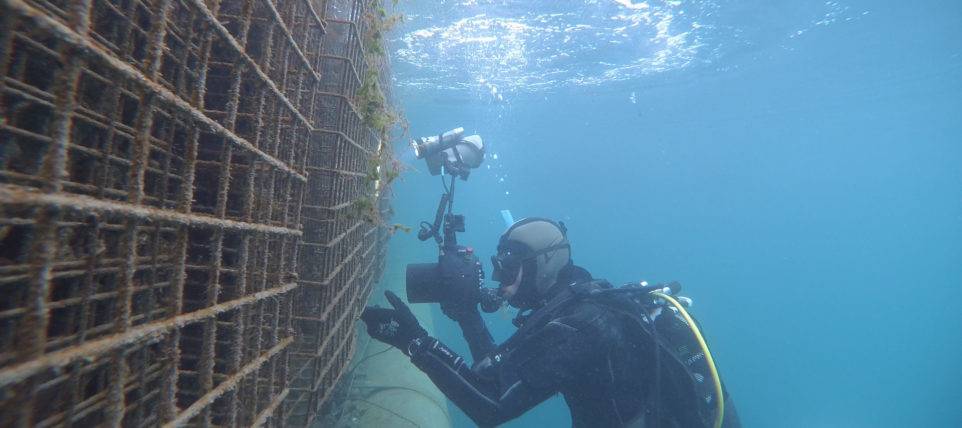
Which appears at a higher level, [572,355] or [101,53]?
[101,53]

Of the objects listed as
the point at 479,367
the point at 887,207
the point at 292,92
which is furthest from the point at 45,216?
the point at 887,207

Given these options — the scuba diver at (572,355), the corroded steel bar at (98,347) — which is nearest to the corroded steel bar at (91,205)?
the corroded steel bar at (98,347)

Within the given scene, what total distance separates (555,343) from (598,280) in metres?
1.03

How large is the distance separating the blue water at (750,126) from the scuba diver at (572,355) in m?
1.75

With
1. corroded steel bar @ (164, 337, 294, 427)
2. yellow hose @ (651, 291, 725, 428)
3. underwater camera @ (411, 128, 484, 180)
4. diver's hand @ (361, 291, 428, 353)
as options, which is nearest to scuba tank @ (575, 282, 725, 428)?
yellow hose @ (651, 291, 725, 428)

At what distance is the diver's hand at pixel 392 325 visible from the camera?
3.80 m

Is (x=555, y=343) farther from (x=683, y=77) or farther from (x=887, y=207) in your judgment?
(x=887, y=207)

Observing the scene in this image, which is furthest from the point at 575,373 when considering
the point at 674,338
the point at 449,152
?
the point at 449,152

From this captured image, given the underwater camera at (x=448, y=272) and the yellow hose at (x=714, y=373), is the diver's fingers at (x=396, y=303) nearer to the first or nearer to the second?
the underwater camera at (x=448, y=272)

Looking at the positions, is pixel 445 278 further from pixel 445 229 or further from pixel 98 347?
pixel 98 347

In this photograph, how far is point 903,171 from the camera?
55.6 m

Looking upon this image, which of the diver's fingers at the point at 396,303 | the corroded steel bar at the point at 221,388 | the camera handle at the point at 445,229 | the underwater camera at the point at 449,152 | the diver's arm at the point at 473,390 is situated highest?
the underwater camera at the point at 449,152

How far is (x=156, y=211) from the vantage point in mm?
1214

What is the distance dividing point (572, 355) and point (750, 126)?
4257 cm
